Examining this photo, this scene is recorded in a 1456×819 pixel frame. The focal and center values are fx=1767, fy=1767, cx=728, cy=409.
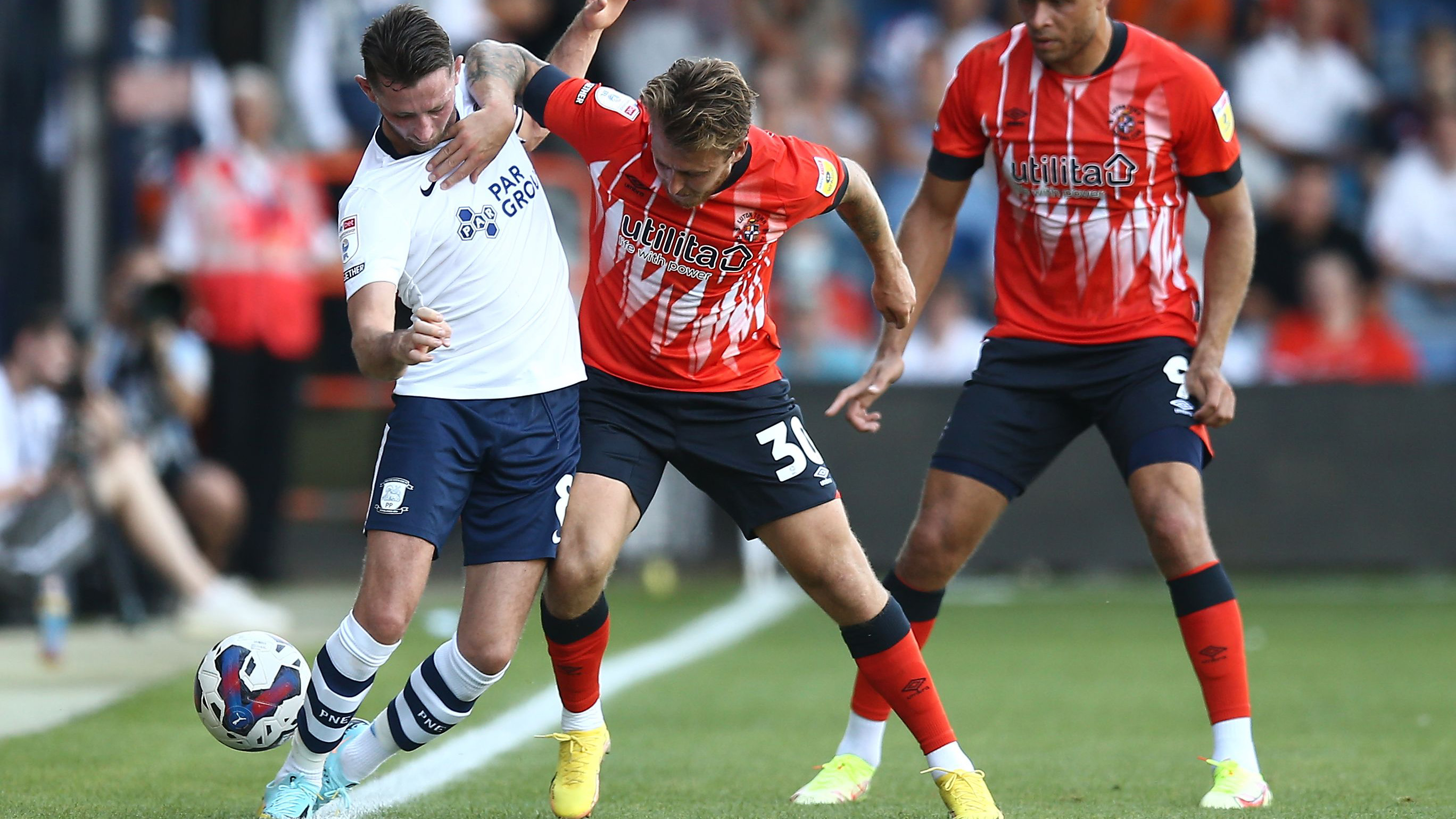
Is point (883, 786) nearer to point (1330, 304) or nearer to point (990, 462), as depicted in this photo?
point (990, 462)

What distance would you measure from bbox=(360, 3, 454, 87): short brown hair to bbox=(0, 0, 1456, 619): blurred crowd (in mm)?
5479

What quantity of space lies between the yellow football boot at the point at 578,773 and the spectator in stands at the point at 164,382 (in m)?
5.70

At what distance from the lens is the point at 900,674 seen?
4.71 m

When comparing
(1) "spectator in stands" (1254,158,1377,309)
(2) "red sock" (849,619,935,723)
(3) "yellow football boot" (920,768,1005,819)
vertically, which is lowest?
(1) "spectator in stands" (1254,158,1377,309)

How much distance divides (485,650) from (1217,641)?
6.85ft

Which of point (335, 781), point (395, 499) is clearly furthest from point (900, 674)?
point (335, 781)

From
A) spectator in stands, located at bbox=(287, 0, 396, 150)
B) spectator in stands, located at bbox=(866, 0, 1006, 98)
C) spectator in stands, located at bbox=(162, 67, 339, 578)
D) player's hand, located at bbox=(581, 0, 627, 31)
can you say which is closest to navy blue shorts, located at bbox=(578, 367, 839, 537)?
player's hand, located at bbox=(581, 0, 627, 31)

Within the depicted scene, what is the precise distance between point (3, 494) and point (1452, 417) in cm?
877

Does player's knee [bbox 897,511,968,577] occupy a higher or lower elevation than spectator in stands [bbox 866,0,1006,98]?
higher

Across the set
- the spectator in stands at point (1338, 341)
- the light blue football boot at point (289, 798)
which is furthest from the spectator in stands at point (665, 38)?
the light blue football boot at point (289, 798)

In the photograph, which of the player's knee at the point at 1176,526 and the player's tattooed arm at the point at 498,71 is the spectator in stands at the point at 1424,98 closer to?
the player's knee at the point at 1176,526

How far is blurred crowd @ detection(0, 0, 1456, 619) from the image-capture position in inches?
392

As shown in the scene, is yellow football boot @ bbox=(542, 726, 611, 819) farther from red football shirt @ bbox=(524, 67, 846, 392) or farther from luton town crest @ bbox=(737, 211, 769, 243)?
luton town crest @ bbox=(737, 211, 769, 243)

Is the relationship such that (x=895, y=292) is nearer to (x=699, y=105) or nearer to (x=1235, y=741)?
(x=699, y=105)
